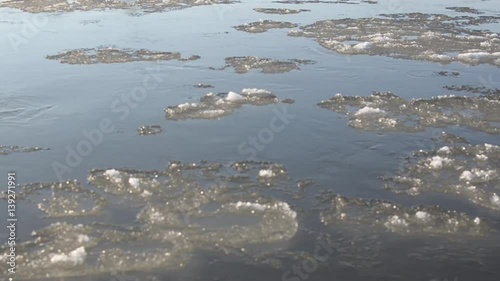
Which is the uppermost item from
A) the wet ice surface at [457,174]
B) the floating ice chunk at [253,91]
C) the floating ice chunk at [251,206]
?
the floating ice chunk at [253,91]

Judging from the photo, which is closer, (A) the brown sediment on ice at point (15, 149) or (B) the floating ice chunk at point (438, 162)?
(B) the floating ice chunk at point (438, 162)

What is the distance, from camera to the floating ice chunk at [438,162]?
38.2 ft

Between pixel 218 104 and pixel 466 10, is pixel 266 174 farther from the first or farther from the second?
pixel 466 10

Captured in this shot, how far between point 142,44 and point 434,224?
55.6ft

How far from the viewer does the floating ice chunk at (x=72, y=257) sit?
8.27 meters

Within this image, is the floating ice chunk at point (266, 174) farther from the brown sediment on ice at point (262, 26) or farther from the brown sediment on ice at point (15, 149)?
the brown sediment on ice at point (262, 26)

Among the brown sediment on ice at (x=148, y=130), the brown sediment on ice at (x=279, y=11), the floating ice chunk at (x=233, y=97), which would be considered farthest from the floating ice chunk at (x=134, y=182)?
the brown sediment on ice at (x=279, y=11)

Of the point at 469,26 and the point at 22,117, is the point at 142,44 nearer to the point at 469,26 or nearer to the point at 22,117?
the point at 22,117

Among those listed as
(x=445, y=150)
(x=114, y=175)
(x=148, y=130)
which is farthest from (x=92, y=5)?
(x=445, y=150)

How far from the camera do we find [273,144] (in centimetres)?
1290

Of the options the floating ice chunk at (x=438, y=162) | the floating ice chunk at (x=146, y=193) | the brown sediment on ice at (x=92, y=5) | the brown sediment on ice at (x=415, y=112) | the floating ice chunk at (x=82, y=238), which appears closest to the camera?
the floating ice chunk at (x=82, y=238)

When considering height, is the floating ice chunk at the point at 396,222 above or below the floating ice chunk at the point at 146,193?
below

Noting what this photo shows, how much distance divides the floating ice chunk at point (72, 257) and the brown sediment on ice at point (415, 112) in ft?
26.1
